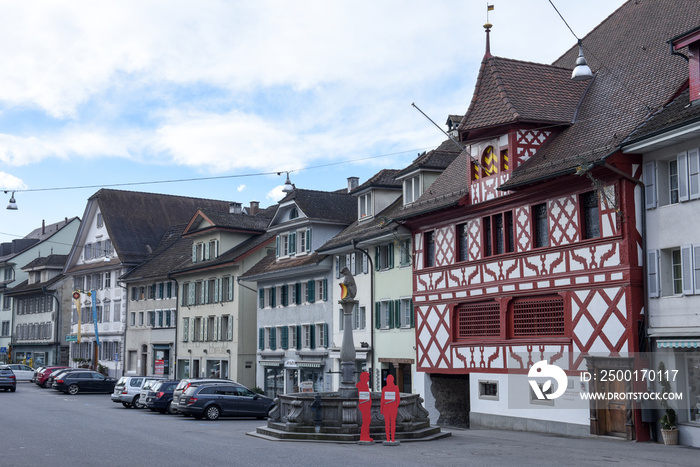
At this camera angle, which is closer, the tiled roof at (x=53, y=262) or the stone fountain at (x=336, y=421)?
the stone fountain at (x=336, y=421)

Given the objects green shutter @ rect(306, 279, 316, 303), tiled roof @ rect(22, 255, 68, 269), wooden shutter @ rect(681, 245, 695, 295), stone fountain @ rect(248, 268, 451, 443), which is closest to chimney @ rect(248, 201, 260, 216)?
green shutter @ rect(306, 279, 316, 303)

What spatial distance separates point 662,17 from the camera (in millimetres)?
27734

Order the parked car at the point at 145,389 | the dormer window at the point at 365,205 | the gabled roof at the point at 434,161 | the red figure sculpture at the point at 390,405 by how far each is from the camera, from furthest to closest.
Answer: the dormer window at the point at 365,205 < the parked car at the point at 145,389 < the gabled roof at the point at 434,161 < the red figure sculpture at the point at 390,405

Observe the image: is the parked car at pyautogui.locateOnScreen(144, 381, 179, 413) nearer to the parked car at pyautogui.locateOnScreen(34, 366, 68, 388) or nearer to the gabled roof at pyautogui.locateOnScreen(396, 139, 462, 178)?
the gabled roof at pyautogui.locateOnScreen(396, 139, 462, 178)

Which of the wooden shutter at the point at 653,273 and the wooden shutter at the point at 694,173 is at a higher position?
the wooden shutter at the point at 694,173

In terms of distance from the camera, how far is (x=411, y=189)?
119 ft

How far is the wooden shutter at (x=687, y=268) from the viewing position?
2136 cm

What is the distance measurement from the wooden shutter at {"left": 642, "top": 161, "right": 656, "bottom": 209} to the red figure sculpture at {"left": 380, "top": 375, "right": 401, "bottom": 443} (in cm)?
842

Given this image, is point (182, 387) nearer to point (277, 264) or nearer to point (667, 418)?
point (277, 264)

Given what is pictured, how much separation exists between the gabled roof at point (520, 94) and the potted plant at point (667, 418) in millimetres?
9092

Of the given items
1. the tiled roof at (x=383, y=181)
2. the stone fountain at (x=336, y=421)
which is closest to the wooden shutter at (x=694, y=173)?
the stone fountain at (x=336, y=421)

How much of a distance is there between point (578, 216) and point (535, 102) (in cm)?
521

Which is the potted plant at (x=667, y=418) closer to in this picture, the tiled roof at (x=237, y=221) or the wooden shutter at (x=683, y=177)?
the wooden shutter at (x=683, y=177)

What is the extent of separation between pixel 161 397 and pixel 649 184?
22.3 metres
